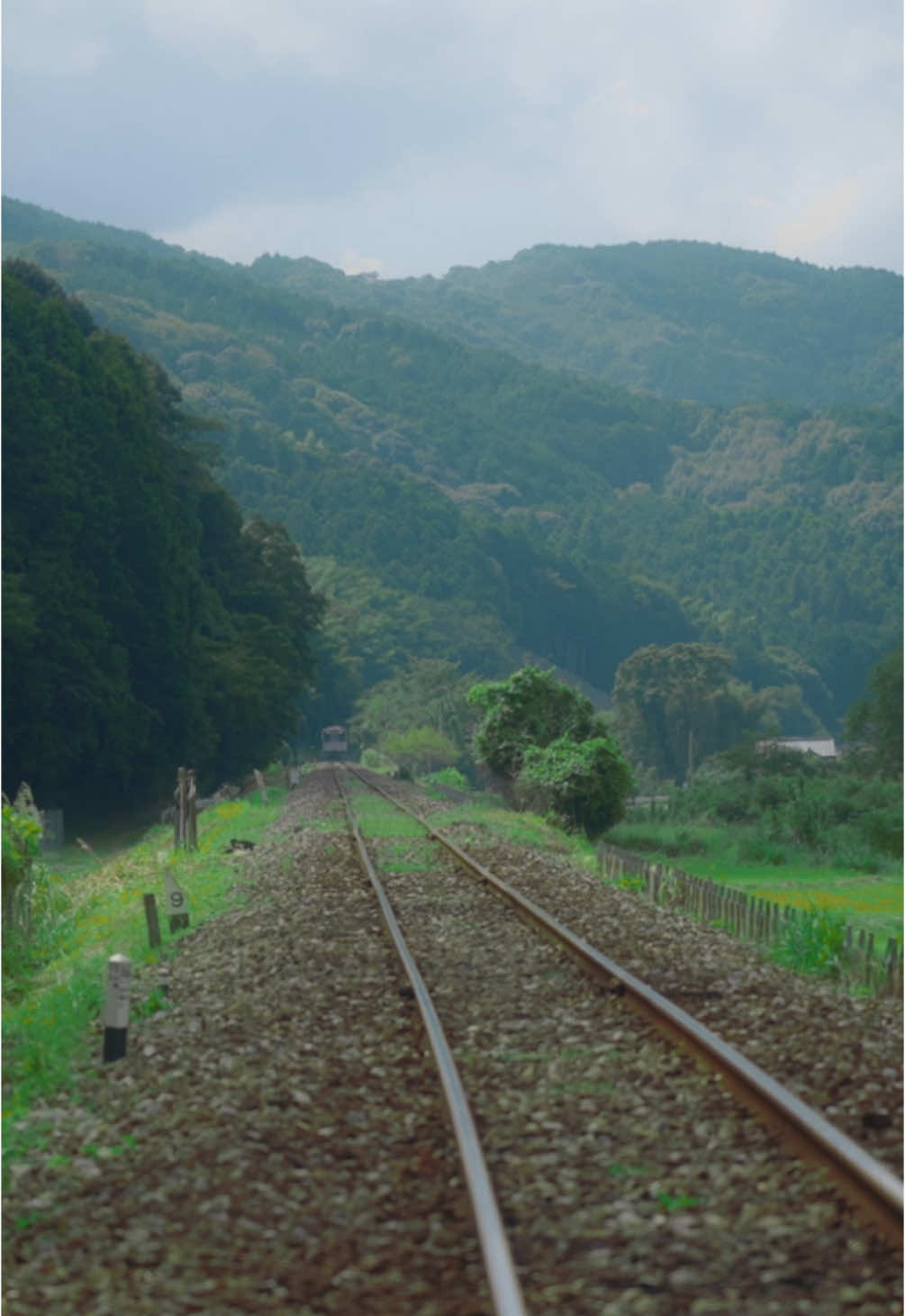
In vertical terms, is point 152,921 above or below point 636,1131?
below

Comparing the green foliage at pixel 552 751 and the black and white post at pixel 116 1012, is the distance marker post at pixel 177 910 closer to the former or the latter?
the black and white post at pixel 116 1012

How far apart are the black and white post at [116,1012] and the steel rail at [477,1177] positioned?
1.66 metres

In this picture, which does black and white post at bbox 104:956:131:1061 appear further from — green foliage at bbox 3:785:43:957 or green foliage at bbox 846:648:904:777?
green foliage at bbox 846:648:904:777

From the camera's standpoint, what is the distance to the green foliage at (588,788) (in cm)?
3678

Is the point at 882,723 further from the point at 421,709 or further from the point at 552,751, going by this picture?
the point at 421,709

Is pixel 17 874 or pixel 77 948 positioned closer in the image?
pixel 17 874

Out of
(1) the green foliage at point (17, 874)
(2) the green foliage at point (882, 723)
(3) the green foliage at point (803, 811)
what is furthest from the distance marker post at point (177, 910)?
(2) the green foliage at point (882, 723)

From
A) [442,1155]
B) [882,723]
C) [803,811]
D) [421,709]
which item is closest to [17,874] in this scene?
[442,1155]

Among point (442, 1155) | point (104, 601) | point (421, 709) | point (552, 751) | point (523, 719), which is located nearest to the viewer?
point (442, 1155)

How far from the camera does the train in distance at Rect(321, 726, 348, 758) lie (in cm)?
12594

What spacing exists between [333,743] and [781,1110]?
121 metres

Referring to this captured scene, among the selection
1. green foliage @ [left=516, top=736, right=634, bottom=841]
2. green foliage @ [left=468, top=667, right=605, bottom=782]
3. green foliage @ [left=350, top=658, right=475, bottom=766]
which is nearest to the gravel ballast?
green foliage @ [left=516, top=736, right=634, bottom=841]

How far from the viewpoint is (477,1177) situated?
5.57 meters

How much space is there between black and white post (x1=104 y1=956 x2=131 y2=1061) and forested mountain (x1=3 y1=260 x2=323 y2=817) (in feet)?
81.1
